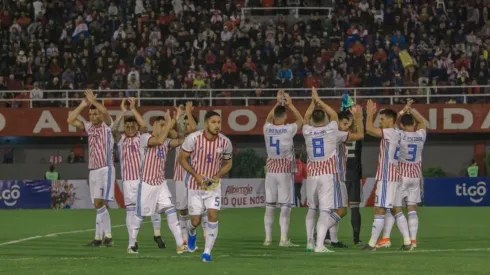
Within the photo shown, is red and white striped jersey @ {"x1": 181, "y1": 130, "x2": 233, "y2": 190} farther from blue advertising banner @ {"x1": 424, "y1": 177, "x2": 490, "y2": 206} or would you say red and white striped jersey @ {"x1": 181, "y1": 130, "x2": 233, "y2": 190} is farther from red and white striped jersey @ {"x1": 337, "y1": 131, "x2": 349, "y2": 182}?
blue advertising banner @ {"x1": 424, "y1": 177, "x2": 490, "y2": 206}

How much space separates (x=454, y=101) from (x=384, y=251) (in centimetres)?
→ 2684

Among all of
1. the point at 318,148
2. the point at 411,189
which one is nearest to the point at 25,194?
the point at 411,189

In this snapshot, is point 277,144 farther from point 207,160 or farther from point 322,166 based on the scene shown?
point 207,160

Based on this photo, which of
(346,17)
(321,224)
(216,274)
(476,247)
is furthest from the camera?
(346,17)

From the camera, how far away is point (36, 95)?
4484 centimetres

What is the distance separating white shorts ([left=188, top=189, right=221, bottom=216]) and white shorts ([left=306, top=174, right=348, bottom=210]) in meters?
2.29

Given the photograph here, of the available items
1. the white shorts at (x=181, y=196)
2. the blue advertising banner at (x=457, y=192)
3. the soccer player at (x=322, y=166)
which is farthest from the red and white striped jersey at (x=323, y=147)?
the blue advertising banner at (x=457, y=192)

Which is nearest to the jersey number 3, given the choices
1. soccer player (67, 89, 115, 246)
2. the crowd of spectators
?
soccer player (67, 89, 115, 246)

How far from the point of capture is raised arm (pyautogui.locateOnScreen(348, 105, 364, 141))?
1917 cm

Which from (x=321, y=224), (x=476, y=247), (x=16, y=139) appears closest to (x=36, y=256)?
(x=321, y=224)

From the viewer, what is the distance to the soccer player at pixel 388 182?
19438 millimetres

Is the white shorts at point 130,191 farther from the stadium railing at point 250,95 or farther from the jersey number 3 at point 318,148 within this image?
the stadium railing at point 250,95

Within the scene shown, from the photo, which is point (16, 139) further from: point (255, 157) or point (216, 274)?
point (216, 274)

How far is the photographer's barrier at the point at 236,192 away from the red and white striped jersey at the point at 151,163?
2106cm
